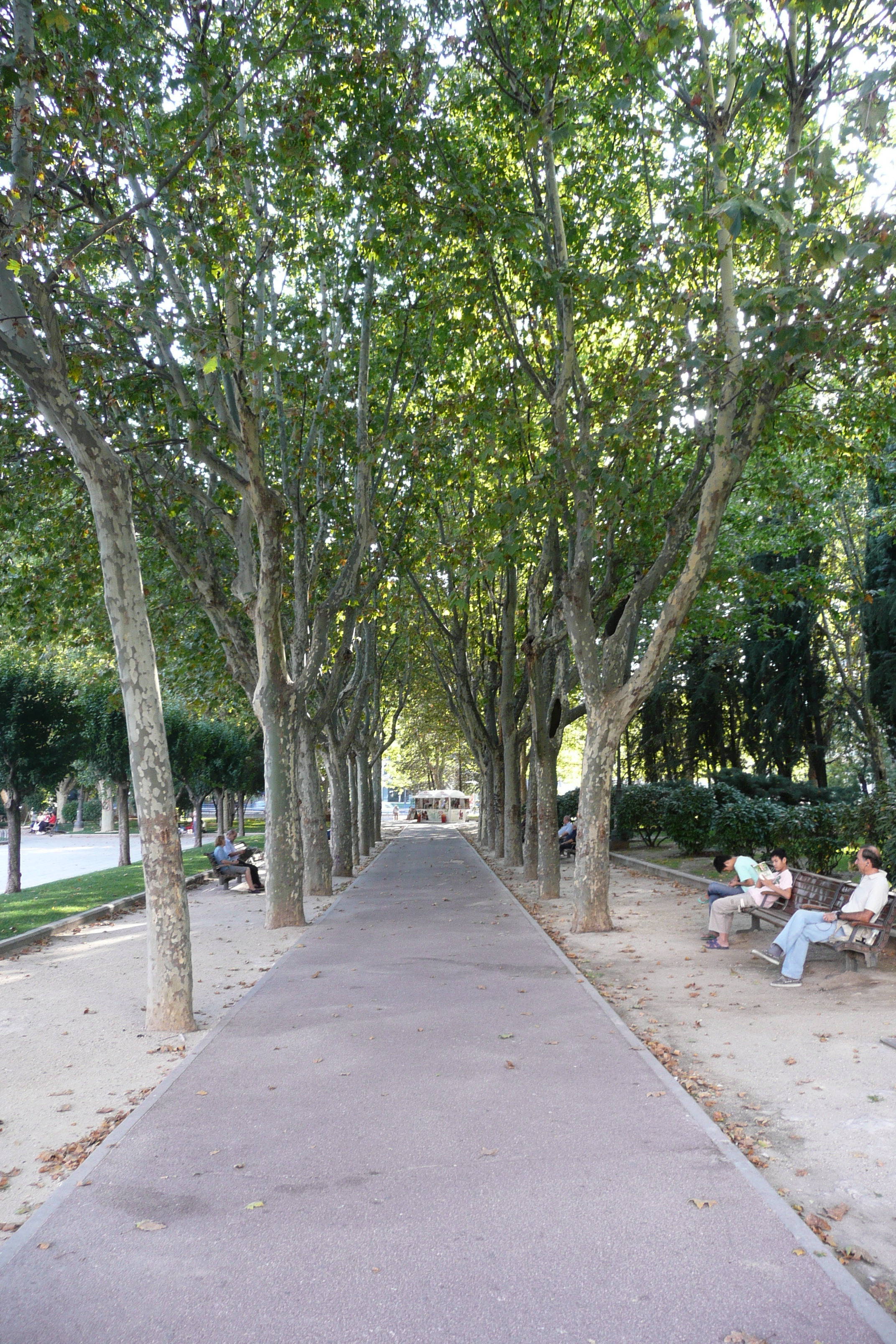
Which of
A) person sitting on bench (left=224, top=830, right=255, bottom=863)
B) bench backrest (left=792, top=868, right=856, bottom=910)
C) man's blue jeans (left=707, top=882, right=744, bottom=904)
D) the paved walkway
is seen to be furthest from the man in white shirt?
person sitting on bench (left=224, top=830, right=255, bottom=863)

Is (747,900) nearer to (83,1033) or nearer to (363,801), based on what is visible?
(83,1033)

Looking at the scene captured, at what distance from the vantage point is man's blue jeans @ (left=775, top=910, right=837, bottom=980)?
8.31m

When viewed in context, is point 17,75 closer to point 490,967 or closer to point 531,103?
point 531,103

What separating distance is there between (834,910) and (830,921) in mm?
492

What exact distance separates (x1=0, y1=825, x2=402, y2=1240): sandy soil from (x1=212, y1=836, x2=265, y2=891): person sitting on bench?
497 cm

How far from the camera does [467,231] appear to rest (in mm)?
10727

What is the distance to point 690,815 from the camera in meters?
21.9

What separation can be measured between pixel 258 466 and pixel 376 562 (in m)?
6.28

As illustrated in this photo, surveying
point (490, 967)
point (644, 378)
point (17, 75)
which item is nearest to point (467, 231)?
point (644, 378)

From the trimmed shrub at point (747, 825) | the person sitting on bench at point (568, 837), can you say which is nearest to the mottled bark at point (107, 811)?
the person sitting on bench at point (568, 837)

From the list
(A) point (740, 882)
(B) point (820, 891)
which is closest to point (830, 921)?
(B) point (820, 891)

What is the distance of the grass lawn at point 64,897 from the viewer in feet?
44.3

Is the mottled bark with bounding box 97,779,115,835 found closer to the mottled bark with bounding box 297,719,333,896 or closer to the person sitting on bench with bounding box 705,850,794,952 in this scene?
the mottled bark with bounding box 297,719,333,896

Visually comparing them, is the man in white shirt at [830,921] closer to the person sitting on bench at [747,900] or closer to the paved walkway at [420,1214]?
the person sitting on bench at [747,900]
